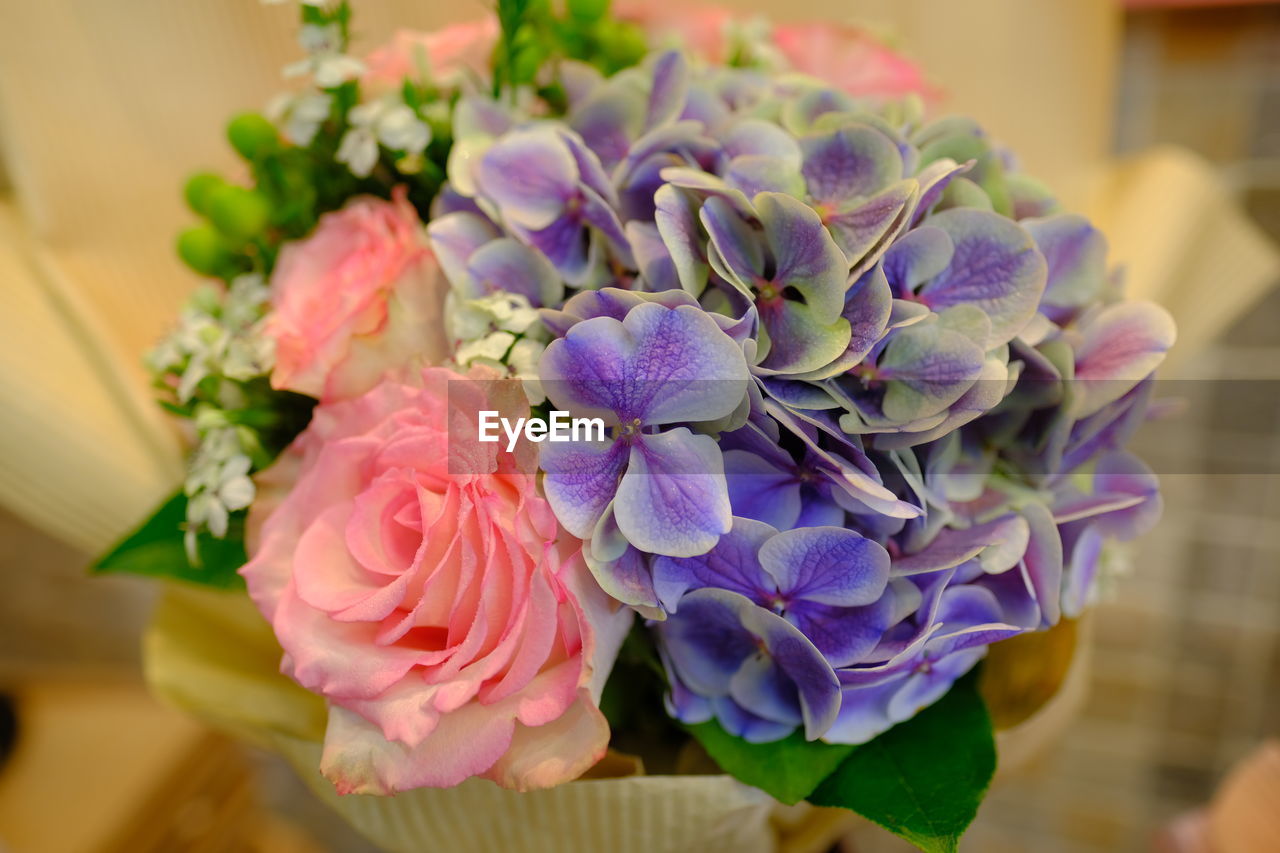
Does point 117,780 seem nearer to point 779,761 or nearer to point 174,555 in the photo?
point 174,555

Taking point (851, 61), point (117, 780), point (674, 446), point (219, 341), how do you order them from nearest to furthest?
point (674, 446) < point (219, 341) < point (851, 61) < point (117, 780)

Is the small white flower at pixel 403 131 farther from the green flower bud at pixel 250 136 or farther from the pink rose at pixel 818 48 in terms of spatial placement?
the pink rose at pixel 818 48

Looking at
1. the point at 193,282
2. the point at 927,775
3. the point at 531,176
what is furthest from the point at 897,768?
the point at 193,282

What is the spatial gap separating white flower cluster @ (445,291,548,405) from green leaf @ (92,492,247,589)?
0.44 feet

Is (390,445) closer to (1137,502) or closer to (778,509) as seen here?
(778,509)

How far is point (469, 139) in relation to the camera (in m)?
0.37

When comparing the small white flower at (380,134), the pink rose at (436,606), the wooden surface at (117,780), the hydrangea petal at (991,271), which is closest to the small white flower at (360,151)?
the small white flower at (380,134)

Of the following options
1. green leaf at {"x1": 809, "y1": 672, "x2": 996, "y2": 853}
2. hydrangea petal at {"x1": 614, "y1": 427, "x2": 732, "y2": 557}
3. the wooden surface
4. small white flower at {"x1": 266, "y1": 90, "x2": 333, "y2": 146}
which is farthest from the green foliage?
the wooden surface

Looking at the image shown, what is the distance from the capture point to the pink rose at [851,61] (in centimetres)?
50

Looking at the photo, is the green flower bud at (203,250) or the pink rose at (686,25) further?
the pink rose at (686,25)

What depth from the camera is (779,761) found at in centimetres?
32

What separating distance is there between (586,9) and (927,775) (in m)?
0.37

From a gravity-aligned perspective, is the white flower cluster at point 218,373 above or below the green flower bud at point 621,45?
below

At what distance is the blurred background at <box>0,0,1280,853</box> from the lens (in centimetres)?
45
